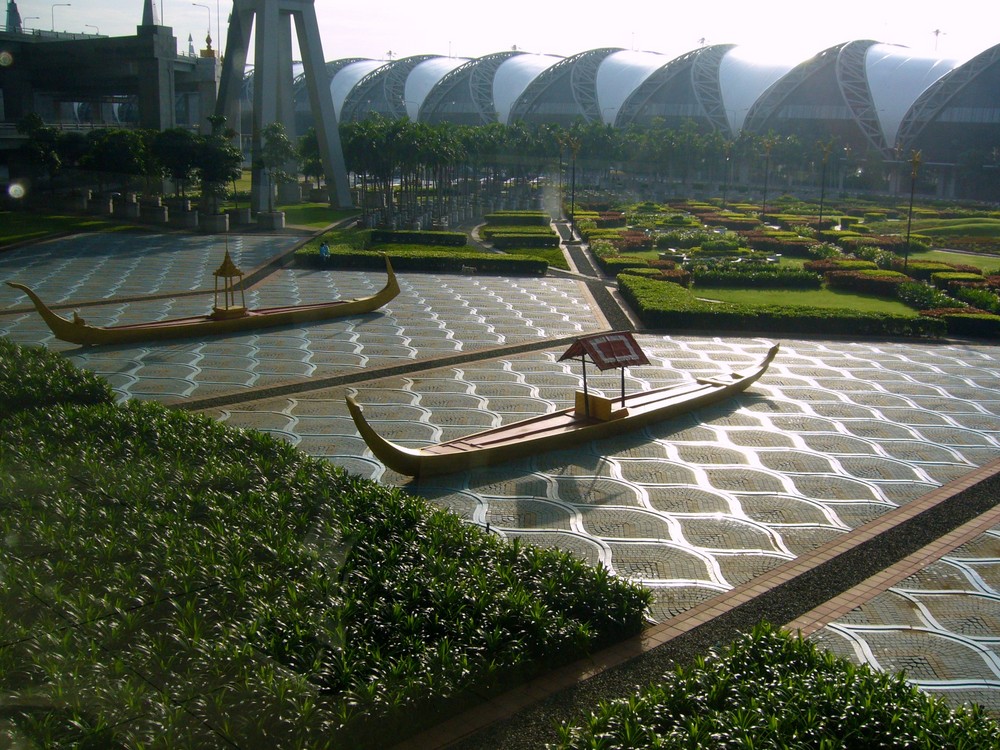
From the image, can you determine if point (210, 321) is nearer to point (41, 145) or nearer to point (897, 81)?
point (41, 145)

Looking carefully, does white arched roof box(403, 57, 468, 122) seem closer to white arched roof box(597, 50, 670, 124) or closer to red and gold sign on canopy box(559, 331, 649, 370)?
white arched roof box(597, 50, 670, 124)

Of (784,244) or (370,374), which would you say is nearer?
(370,374)

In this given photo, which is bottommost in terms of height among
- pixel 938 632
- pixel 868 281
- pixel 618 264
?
pixel 938 632

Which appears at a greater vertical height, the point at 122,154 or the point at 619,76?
the point at 619,76

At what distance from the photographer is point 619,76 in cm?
8906

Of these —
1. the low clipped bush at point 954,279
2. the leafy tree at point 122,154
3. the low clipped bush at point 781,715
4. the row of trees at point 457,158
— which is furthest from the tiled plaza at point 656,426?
the row of trees at point 457,158

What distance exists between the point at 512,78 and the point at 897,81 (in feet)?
115

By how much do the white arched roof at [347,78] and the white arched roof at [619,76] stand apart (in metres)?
26.7

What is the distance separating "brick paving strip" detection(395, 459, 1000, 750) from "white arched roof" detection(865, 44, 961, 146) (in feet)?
227

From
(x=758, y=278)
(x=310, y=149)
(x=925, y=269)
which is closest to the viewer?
(x=758, y=278)

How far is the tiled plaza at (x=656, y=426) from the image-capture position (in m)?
9.80

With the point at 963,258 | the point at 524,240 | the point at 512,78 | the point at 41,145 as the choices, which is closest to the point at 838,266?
the point at 963,258

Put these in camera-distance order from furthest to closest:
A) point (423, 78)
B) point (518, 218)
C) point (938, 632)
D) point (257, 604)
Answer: point (423, 78), point (518, 218), point (938, 632), point (257, 604)

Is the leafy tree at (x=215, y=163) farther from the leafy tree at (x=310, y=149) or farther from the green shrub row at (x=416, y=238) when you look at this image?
the leafy tree at (x=310, y=149)
